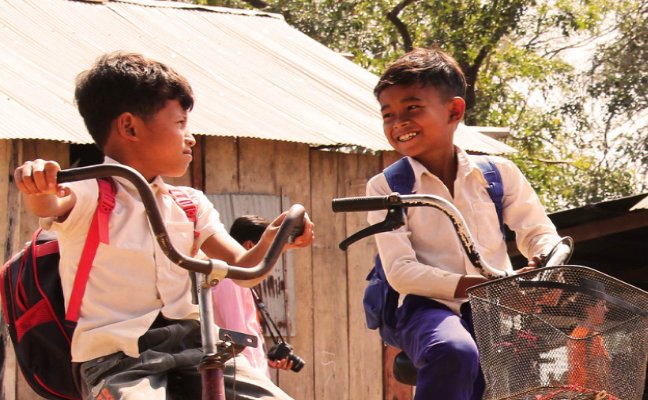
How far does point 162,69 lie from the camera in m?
4.37

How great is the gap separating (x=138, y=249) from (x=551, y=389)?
1379 mm

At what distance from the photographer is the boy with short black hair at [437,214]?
478 centimetres

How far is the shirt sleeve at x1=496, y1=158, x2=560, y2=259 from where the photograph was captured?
5059mm

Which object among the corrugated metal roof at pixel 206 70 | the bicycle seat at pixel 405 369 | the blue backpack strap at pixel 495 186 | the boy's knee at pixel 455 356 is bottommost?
A: the bicycle seat at pixel 405 369

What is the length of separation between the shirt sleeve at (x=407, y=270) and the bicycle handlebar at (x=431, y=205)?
547mm

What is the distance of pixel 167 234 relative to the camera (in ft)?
11.2

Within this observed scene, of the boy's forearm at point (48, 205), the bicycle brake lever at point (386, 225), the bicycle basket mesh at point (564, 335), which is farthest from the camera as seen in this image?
the bicycle brake lever at point (386, 225)

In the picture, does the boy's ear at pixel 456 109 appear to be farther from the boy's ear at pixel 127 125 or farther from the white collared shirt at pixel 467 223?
the boy's ear at pixel 127 125

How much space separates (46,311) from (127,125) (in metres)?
0.68

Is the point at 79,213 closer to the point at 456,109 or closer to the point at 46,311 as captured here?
the point at 46,311

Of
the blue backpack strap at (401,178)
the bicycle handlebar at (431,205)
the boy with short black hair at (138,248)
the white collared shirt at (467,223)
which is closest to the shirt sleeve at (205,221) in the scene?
the boy with short black hair at (138,248)

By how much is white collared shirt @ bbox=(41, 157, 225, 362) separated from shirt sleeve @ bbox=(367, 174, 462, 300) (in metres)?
0.95

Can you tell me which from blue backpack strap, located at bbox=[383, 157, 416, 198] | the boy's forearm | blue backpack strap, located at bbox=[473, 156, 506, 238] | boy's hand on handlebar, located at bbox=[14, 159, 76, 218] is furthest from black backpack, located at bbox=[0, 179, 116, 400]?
blue backpack strap, located at bbox=[473, 156, 506, 238]

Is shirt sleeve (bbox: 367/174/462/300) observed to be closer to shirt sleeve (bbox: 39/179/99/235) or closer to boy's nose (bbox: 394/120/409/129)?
boy's nose (bbox: 394/120/409/129)
